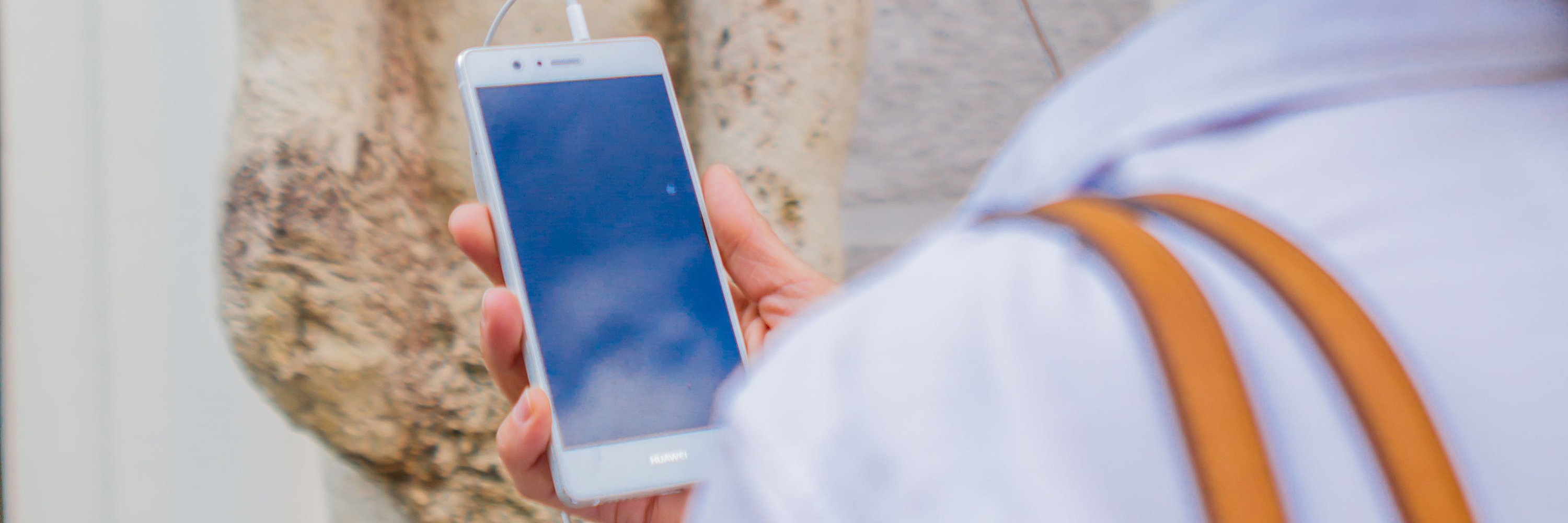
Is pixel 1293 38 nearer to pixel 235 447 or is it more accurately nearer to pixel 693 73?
pixel 693 73

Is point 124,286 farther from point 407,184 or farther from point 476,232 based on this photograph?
point 476,232

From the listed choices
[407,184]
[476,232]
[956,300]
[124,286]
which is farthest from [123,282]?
[956,300]

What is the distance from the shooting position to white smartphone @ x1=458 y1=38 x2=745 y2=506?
0.38 m

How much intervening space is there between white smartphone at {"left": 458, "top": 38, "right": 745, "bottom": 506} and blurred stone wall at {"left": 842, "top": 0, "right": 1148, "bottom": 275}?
2.06 feet

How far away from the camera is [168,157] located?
0.68m

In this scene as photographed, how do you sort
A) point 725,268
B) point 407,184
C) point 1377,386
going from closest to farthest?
point 1377,386 < point 725,268 < point 407,184

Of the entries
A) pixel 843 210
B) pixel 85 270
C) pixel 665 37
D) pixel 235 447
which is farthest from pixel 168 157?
pixel 843 210

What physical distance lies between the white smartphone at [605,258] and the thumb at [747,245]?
0.06 feet

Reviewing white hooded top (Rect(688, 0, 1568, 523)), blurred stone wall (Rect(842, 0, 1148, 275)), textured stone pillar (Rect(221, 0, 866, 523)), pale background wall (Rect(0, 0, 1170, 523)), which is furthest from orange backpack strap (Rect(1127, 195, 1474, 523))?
blurred stone wall (Rect(842, 0, 1148, 275))

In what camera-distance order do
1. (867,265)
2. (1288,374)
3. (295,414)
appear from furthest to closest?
1. (867,265)
2. (295,414)
3. (1288,374)

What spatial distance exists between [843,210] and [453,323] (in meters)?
0.54

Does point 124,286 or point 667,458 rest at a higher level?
point 124,286

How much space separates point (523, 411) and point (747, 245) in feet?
0.44

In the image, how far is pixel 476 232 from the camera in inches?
A: 15.7
